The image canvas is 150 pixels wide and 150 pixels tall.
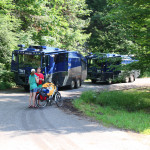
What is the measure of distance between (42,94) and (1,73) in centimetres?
820

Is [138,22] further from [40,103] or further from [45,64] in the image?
[45,64]

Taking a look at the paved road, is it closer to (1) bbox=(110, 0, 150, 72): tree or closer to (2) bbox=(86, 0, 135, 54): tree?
(1) bbox=(110, 0, 150, 72): tree

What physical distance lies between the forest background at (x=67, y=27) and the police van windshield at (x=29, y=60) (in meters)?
2.08

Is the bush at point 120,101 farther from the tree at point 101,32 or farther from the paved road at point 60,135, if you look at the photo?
the tree at point 101,32

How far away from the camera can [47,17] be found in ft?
75.9

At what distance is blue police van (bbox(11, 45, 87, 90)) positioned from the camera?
1655 cm

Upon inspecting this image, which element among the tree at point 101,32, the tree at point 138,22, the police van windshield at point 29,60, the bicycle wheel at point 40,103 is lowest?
the bicycle wheel at point 40,103

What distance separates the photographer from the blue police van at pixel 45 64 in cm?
1655

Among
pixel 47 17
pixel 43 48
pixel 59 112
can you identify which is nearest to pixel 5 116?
pixel 59 112

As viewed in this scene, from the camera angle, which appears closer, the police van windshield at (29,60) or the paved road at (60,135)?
the paved road at (60,135)

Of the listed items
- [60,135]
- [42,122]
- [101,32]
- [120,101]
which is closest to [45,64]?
[120,101]

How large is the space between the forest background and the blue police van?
1889 mm

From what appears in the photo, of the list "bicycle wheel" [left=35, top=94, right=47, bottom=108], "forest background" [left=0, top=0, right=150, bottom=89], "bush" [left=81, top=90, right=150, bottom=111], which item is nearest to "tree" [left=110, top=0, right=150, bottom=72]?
"forest background" [left=0, top=0, right=150, bottom=89]

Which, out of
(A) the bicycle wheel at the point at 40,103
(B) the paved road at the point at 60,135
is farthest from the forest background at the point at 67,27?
(B) the paved road at the point at 60,135
